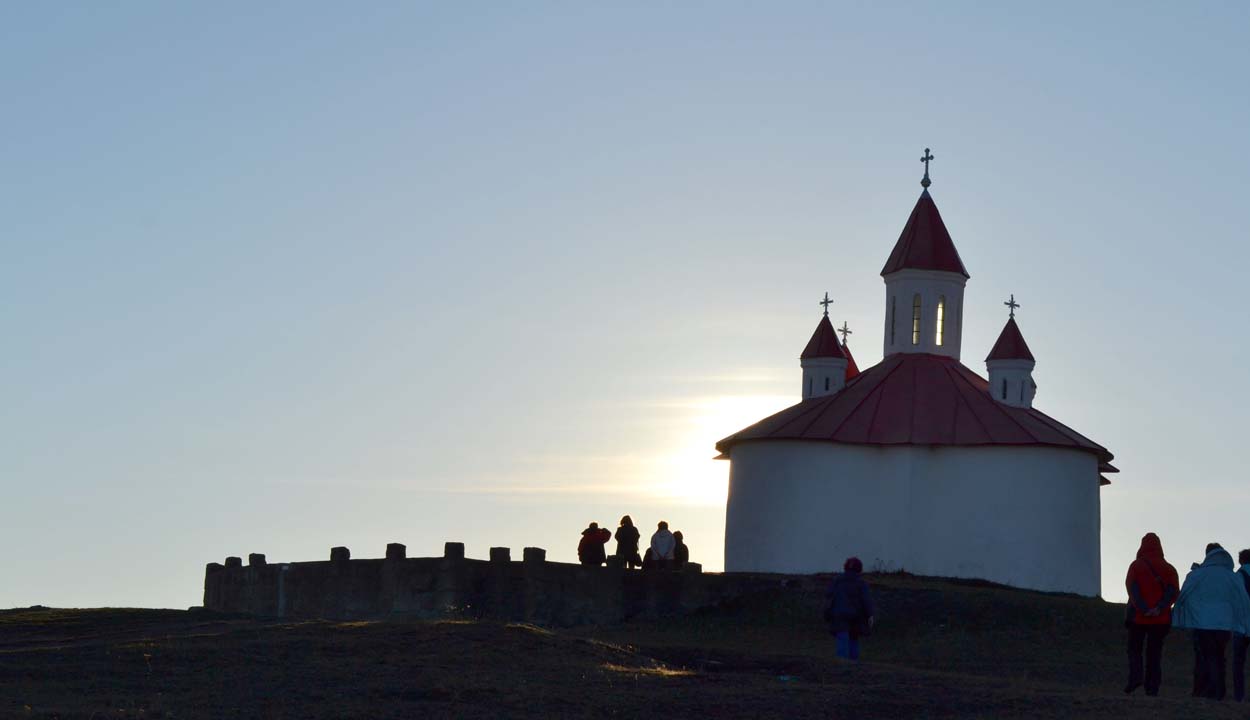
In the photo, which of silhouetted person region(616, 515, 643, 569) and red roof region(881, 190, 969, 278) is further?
red roof region(881, 190, 969, 278)

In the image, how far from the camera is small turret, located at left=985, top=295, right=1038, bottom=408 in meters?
45.8

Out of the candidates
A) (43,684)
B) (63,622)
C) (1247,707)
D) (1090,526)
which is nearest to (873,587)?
(1090,526)

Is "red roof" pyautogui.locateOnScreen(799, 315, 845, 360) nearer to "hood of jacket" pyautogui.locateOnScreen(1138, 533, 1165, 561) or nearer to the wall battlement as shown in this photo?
the wall battlement

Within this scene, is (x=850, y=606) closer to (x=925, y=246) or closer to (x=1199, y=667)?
(x=1199, y=667)

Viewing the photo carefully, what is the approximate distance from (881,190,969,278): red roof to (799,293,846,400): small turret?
2.39 m

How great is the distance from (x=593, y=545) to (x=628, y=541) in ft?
2.88

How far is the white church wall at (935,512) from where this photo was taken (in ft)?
143

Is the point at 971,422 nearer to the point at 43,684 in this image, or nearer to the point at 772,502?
the point at 772,502

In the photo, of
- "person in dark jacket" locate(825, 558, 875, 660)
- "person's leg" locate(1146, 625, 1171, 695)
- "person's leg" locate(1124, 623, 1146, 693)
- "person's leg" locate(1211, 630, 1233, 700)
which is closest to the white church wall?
"person in dark jacket" locate(825, 558, 875, 660)

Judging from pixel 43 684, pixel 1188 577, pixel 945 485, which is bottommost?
pixel 43 684

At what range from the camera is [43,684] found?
61.9ft

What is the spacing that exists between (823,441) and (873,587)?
30.3ft

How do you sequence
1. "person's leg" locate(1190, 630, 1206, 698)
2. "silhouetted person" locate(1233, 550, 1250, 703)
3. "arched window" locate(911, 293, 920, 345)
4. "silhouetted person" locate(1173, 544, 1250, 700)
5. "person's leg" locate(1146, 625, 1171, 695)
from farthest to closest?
"arched window" locate(911, 293, 920, 345), "silhouetted person" locate(1233, 550, 1250, 703), "person's leg" locate(1146, 625, 1171, 695), "person's leg" locate(1190, 630, 1206, 698), "silhouetted person" locate(1173, 544, 1250, 700)

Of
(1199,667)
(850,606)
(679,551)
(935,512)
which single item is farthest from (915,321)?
(1199,667)
